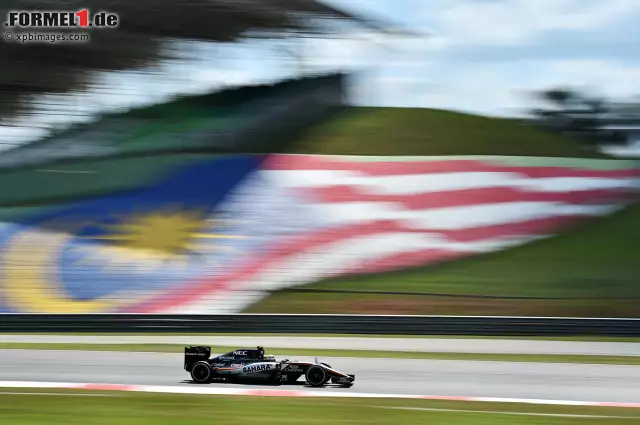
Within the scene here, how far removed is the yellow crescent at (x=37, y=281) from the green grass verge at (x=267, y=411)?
10.1m

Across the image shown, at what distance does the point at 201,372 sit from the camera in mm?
8133

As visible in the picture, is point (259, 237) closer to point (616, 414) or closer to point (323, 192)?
point (323, 192)

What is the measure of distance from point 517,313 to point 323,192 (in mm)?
6173

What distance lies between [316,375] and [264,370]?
519 millimetres

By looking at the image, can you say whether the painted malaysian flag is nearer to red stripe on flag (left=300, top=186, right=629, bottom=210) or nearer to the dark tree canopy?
red stripe on flag (left=300, top=186, right=629, bottom=210)

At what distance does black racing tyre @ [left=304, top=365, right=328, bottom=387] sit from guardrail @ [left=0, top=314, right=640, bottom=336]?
281 inches

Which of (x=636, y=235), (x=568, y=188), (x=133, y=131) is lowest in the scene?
(x=636, y=235)

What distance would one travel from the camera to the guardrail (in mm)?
14820

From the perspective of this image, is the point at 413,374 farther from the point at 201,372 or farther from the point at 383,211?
the point at 383,211

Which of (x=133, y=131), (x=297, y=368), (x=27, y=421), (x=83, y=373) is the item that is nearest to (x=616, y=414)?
(x=297, y=368)

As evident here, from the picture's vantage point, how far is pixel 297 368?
7801 millimetres

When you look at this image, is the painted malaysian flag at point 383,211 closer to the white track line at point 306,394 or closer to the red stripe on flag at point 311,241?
the red stripe on flag at point 311,241

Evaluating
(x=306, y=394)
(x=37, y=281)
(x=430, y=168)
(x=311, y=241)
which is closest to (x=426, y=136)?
(x=430, y=168)

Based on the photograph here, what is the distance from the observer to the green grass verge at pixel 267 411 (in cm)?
683
